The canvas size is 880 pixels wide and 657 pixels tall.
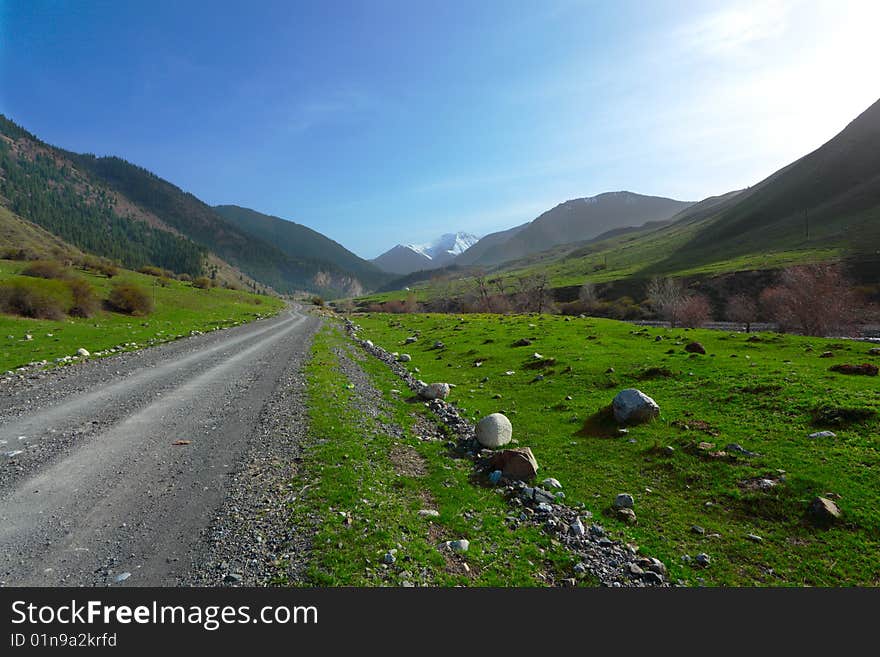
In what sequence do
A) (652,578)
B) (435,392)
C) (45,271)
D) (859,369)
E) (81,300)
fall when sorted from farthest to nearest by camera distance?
(45,271), (81,300), (435,392), (859,369), (652,578)

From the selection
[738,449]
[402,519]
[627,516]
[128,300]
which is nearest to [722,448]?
[738,449]

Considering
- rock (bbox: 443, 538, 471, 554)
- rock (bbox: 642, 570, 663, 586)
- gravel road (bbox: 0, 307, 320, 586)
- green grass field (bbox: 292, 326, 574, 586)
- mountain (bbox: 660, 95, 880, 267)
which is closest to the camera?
gravel road (bbox: 0, 307, 320, 586)

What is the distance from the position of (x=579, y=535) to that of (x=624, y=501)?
6.94ft

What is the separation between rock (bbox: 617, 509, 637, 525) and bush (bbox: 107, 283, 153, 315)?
65.9 meters

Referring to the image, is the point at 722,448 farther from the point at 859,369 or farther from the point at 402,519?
the point at 859,369

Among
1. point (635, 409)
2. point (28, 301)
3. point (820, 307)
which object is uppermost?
point (28, 301)

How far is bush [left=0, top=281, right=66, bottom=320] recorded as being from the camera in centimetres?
3903

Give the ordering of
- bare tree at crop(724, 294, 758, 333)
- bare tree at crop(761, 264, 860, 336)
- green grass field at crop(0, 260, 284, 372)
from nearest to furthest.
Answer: green grass field at crop(0, 260, 284, 372)
bare tree at crop(761, 264, 860, 336)
bare tree at crop(724, 294, 758, 333)

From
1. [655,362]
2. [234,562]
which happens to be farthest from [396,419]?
[655,362]

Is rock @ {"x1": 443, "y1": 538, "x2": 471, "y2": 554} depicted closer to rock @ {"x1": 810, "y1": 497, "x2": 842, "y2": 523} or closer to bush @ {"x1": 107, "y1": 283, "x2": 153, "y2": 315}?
rock @ {"x1": 810, "y1": 497, "x2": 842, "y2": 523}

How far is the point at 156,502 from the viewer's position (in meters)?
8.55

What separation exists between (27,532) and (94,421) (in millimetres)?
8300

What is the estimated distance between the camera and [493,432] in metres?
13.4

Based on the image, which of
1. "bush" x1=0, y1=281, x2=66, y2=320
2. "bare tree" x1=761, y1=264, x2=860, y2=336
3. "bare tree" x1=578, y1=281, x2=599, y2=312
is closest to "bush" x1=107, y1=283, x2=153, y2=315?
"bush" x1=0, y1=281, x2=66, y2=320
